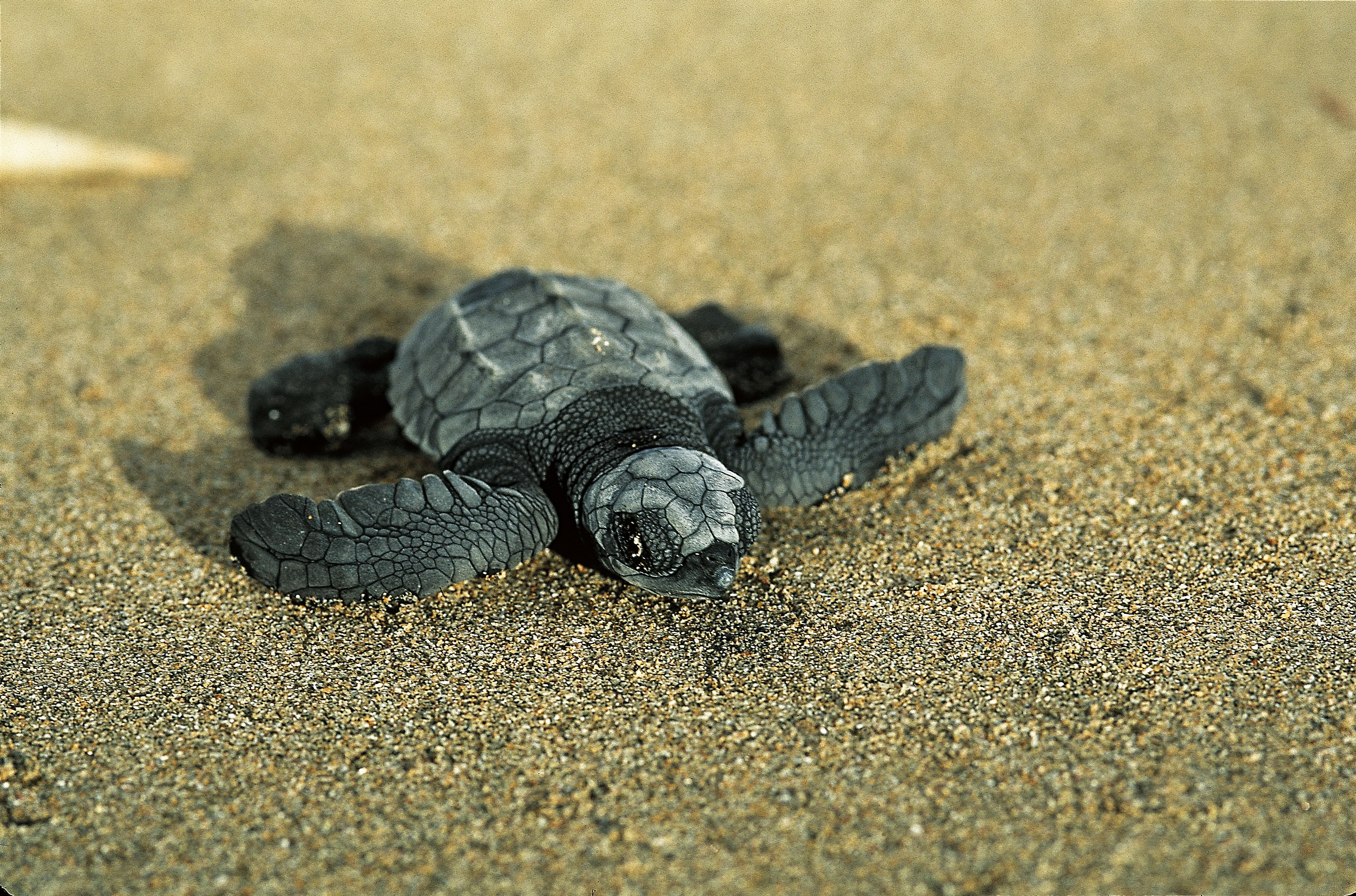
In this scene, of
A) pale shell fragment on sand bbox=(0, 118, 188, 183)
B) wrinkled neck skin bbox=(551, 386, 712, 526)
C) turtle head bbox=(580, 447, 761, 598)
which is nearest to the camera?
turtle head bbox=(580, 447, 761, 598)

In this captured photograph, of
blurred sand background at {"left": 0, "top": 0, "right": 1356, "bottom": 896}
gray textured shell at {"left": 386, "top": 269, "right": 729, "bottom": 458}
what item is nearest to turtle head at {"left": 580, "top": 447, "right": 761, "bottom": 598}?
→ blurred sand background at {"left": 0, "top": 0, "right": 1356, "bottom": 896}

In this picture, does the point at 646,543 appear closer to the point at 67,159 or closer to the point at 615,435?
the point at 615,435

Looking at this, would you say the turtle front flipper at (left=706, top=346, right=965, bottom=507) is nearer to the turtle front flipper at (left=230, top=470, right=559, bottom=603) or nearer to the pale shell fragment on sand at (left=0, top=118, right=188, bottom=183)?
the turtle front flipper at (left=230, top=470, right=559, bottom=603)

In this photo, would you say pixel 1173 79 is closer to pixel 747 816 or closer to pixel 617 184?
pixel 617 184

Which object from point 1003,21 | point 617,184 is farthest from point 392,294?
point 1003,21

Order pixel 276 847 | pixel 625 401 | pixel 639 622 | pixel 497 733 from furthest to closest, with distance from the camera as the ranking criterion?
pixel 625 401 < pixel 639 622 < pixel 497 733 < pixel 276 847

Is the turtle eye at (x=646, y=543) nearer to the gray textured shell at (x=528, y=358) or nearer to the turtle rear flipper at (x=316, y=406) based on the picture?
the gray textured shell at (x=528, y=358)

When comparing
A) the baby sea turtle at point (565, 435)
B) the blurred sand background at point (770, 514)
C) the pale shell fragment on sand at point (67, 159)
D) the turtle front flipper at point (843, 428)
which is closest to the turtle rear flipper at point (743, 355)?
the baby sea turtle at point (565, 435)
